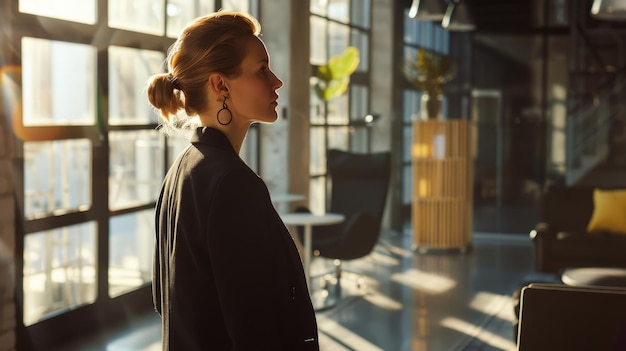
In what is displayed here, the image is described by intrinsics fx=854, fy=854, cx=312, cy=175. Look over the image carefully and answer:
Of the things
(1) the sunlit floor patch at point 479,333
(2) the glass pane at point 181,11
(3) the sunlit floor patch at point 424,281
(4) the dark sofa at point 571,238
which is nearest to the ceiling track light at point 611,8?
(4) the dark sofa at point 571,238

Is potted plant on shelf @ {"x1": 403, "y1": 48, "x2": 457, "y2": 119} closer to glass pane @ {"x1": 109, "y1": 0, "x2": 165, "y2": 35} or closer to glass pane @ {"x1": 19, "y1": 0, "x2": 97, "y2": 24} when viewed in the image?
glass pane @ {"x1": 109, "y1": 0, "x2": 165, "y2": 35}

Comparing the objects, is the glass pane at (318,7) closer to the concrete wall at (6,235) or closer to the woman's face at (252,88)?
the concrete wall at (6,235)

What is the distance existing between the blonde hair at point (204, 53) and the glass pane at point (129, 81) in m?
4.48

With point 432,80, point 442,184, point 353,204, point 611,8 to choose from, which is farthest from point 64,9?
point 442,184

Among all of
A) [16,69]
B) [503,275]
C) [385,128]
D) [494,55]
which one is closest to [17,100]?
[16,69]

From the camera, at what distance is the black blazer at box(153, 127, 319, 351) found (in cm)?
153

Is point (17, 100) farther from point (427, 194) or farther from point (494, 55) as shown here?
point (494, 55)

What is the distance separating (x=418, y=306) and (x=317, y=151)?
10.6 ft

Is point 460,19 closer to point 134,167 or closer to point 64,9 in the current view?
point 134,167

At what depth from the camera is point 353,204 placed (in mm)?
7965

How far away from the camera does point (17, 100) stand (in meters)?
5.03

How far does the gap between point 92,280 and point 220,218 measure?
4.77m

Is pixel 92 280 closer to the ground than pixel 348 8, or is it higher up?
closer to the ground

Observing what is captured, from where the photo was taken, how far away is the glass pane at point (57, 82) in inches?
210
